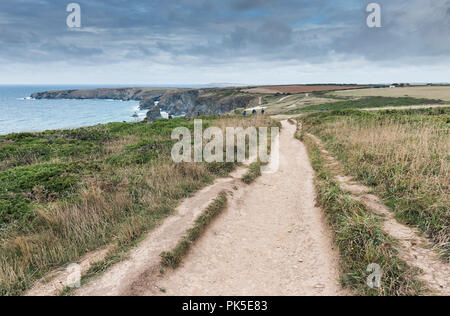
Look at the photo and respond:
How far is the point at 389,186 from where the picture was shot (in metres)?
8.03

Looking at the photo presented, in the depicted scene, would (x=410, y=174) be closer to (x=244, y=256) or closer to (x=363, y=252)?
(x=363, y=252)

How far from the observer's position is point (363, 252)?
514 cm

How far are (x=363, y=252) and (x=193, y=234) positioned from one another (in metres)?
3.92

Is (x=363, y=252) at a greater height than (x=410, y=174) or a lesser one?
lesser

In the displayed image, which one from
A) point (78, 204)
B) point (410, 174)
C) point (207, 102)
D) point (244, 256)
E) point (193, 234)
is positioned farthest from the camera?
point (207, 102)

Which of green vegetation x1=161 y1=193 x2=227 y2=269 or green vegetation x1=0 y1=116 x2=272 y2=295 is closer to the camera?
green vegetation x1=161 y1=193 x2=227 y2=269

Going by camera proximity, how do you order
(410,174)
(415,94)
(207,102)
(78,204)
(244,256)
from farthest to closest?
1. (207,102)
2. (415,94)
3. (410,174)
4. (78,204)
5. (244,256)

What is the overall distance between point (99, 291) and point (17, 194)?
6154 millimetres

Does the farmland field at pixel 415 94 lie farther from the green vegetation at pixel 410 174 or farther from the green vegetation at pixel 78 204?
the green vegetation at pixel 78 204

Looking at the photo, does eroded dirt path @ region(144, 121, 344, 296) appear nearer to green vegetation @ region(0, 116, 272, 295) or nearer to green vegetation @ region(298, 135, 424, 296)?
green vegetation @ region(298, 135, 424, 296)

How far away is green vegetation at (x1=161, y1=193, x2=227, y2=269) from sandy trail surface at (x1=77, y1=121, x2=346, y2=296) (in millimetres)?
154

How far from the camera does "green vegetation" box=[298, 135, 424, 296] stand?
14.1 ft

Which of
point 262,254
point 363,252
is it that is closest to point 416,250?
point 363,252

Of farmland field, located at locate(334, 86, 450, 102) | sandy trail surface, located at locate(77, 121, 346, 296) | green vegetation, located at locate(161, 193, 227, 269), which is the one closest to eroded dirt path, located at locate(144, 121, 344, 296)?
sandy trail surface, located at locate(77, 121, 346, 296)
